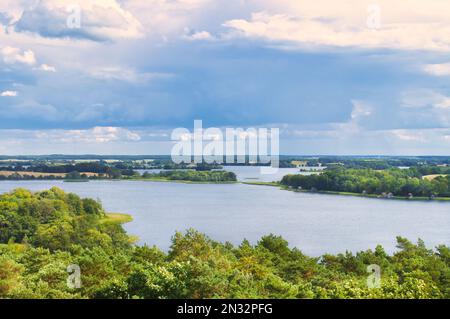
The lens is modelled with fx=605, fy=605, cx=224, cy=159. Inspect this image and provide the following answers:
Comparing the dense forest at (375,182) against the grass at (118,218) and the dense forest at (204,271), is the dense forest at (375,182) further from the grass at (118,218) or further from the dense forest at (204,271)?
the dense forest at (204,271)

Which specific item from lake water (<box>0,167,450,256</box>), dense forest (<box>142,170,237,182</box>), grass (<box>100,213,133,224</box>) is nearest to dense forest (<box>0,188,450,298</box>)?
lake water (<box>0,167,450,256</box>)

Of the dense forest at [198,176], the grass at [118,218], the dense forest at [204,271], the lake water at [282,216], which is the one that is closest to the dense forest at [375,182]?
→ the lake water at [282,216]

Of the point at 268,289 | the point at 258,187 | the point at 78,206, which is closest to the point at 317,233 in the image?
the point at 78,206

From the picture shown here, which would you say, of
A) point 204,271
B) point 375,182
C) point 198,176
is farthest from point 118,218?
point 198,176

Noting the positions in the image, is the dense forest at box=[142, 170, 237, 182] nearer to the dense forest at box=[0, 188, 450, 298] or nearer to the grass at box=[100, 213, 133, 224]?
the grass at box=[100, 213, 133, 224]

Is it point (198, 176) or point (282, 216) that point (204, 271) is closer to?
point (282, 216)
